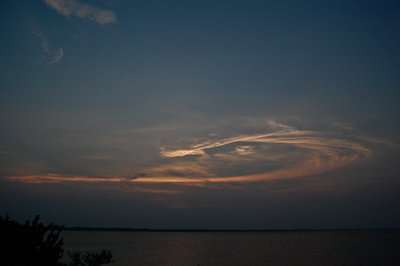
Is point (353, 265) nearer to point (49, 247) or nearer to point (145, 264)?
point (145, 264)

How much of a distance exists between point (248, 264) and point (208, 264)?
10156mm

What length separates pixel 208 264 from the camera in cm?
7006

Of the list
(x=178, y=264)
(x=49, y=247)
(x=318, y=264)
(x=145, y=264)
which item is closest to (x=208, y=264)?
(x=178, y=264)

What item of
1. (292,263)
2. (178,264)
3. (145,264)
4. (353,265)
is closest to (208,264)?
(178,264)

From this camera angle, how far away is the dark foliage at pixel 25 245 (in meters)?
19.8

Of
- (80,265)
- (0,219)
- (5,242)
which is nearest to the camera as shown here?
(5,242)

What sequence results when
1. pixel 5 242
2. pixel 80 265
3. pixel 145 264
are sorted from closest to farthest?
pixel 5 242 → pixel 80 265 → pixel 145 264

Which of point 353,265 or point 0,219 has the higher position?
point 0,219

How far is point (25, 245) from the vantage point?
20.4 m

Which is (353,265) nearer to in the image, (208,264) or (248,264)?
(248,264)

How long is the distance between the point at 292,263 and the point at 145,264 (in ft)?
122

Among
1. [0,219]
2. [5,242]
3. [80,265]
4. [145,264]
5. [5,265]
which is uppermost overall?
[0,219]

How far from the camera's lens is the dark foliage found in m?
19.8

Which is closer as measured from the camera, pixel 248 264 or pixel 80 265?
pixel 80 265
